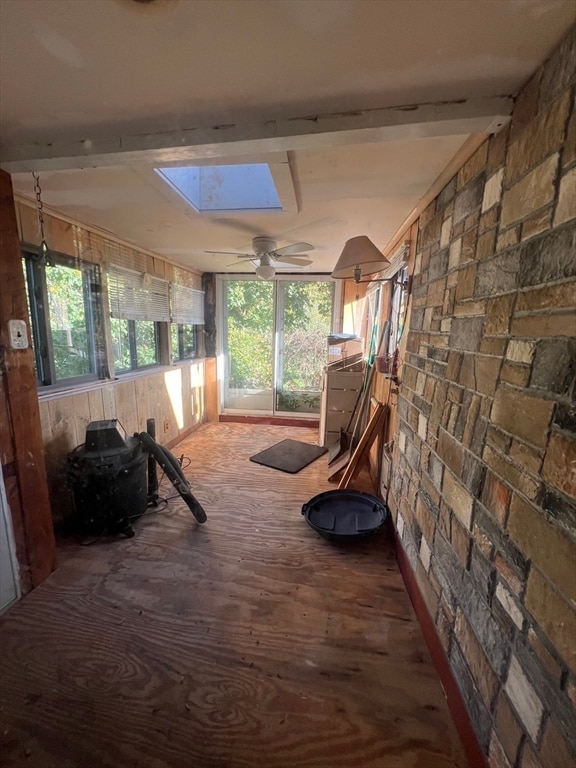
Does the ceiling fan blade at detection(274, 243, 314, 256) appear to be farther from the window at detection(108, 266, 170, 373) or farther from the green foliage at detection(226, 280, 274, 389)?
the green foliage at detection(226, 280, 274, 389)

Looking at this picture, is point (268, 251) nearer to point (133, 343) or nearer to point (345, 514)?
point (133, 343)

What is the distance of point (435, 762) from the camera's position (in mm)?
1075

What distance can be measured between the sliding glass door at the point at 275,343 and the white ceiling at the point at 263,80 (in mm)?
2942

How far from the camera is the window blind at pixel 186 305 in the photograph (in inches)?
152

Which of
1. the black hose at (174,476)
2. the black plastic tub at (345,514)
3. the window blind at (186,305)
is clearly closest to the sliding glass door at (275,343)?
the window blind at (186,305)

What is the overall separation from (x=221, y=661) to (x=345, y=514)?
4.19ft

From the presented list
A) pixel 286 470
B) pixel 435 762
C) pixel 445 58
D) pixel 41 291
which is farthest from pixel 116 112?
pixel 286 470

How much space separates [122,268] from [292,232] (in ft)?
5.35

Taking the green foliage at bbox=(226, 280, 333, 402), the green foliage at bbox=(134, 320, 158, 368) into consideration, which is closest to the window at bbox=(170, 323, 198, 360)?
the green foliage at bbox=(134, 320, 158, 368)

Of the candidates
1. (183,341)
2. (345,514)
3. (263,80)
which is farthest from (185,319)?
(263,80)

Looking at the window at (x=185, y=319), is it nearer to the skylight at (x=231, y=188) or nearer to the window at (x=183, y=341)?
the window at (x=183, y=341)

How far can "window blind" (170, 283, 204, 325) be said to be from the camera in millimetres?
3873

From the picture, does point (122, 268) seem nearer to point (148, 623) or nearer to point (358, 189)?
point (358, 189)

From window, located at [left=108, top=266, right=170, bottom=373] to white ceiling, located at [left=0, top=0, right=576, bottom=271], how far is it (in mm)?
1240
